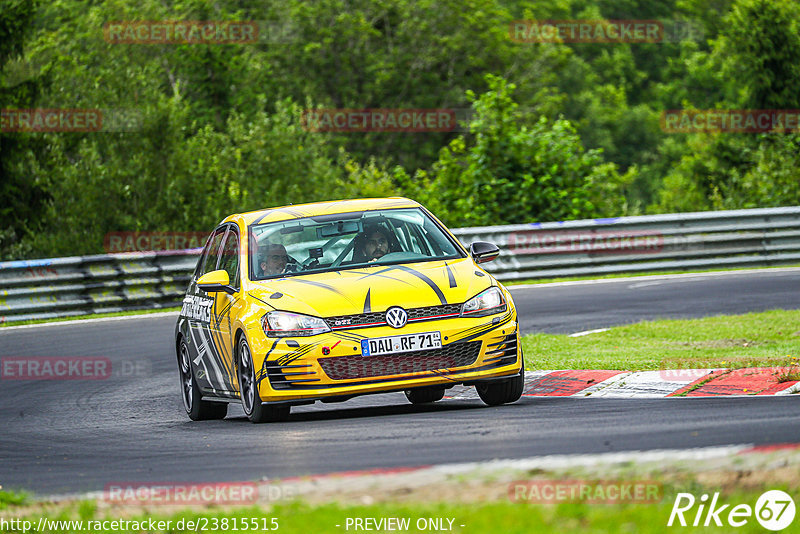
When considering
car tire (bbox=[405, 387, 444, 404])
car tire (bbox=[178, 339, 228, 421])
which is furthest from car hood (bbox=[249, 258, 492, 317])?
car tire (bbox=[178, 339, 228, 421])

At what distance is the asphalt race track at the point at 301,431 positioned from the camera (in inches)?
268

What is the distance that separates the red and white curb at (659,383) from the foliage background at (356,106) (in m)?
15.3

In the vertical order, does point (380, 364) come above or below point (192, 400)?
above

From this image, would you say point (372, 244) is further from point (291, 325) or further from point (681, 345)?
point (681, 345)

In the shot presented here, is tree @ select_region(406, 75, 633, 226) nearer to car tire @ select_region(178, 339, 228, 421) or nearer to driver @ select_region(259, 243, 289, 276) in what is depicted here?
car tire @ select_region(178, 339, 228, 421)

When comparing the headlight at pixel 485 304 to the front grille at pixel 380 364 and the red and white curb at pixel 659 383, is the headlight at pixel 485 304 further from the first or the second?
the red and white curb at pixel 659 383

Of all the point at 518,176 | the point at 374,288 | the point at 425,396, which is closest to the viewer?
the point at 374,288

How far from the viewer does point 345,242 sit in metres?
10.2

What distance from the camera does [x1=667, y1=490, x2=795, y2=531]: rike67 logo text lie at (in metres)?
4.65

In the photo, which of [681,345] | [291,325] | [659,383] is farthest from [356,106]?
[291,325]

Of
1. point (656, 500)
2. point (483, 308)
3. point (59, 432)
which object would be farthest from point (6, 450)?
point (656, 500)

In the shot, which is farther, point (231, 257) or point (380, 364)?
point (231, 257)

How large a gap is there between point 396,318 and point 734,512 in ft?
14.5

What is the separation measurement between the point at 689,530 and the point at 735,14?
1407 inches
